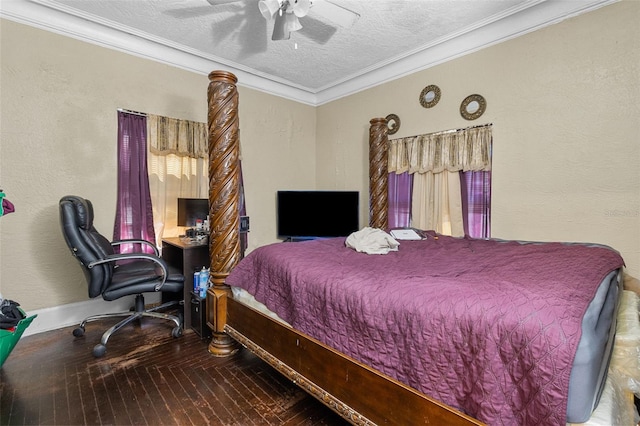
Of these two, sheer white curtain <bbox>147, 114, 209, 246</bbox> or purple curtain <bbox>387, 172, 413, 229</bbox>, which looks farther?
purple curtain <bbox>387, 172, 413, 229</bbox>

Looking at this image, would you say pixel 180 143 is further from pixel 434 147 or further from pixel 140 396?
pixel 434 147

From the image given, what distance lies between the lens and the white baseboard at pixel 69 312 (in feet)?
8.46

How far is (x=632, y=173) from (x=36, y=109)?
4778 mm

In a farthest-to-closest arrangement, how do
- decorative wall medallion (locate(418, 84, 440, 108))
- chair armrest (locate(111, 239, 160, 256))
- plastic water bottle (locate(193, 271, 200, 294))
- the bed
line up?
decorative wall medallion (locate(418, 84, 440, 108))
chair armrest (locate(111, 239, 160, 256))
plastic water bottle (locate(193, 271, 200, 294))
the bed

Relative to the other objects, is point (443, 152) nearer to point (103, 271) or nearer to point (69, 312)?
point (103, 271)

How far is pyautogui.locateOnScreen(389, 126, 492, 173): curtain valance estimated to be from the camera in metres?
2.92

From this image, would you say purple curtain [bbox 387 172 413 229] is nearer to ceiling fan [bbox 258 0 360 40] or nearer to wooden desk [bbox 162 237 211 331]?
ceiling fan [bbox 258 0 360 40]

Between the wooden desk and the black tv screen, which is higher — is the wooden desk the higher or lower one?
the lower one

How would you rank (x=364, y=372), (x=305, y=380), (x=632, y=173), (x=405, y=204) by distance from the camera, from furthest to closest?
(x=405, y=204) < (x=632, y=173) < (x=305, y=380) < (x=364, y=372)

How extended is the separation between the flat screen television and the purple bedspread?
1.58 metres

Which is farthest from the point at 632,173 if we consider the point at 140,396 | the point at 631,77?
the point at 140,396

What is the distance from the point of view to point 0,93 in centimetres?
242

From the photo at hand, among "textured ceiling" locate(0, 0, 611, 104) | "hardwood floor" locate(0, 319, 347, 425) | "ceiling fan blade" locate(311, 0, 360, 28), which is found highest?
"textured ceiling" locate(0, 0, 611, 104)

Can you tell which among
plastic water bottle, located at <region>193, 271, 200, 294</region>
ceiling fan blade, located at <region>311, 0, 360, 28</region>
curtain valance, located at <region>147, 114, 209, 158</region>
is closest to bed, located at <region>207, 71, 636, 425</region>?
plastic water bottle, located at <region>193, 271, 200, 294</region>
